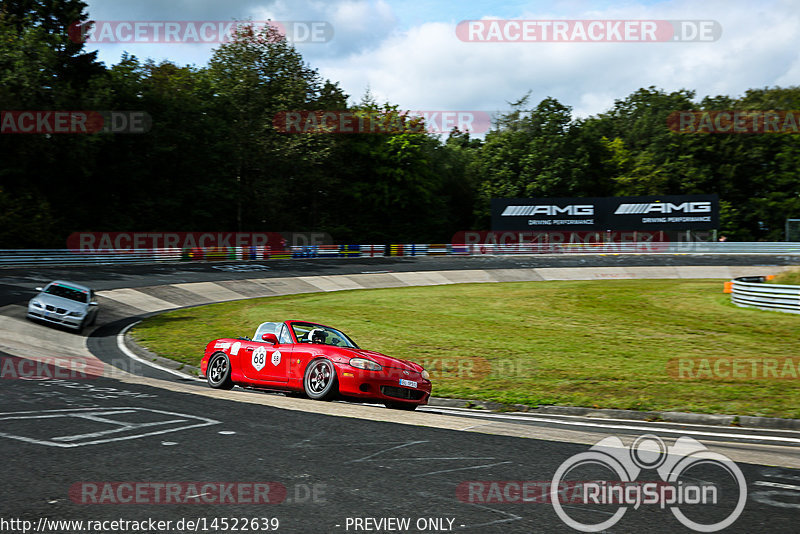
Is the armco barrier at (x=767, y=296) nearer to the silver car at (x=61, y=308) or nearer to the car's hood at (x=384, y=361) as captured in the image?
the car's hood at (x=384, y=361)

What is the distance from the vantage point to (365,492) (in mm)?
5539

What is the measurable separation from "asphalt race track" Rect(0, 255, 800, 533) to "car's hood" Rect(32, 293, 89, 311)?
8856mm

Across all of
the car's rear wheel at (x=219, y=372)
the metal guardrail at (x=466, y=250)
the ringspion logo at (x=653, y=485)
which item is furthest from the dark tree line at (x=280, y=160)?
the ringspion logo at (x=653, y=485)

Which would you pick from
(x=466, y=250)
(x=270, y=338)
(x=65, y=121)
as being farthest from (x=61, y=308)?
(x=466, y=250)

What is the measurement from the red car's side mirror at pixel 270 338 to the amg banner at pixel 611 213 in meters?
44.7

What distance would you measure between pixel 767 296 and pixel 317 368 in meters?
18.3

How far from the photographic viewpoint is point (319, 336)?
1160cm

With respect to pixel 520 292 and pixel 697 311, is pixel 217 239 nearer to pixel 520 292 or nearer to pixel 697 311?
pixel 520 292

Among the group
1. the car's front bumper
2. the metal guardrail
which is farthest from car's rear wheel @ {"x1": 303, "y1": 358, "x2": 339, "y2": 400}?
the metal guardrail

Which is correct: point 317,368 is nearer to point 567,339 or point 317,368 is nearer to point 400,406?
point 400,406

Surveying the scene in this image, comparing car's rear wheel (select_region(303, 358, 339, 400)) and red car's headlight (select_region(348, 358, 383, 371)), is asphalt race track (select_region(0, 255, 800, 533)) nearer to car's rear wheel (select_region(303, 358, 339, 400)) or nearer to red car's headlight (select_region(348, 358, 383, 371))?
car's rear wheel (select_region(303, 358, 339, 400))

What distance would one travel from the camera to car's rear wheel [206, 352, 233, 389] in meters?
12.5

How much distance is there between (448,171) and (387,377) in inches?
2658

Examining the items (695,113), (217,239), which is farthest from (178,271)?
(695,113)
